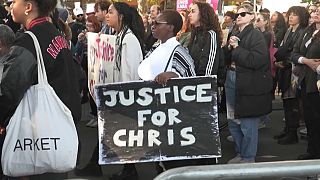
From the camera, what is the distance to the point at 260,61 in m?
6.16

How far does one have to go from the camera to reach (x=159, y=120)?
468 cm

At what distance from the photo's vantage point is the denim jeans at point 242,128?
253 inches

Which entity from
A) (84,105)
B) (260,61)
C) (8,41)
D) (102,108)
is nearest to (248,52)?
(260,61)

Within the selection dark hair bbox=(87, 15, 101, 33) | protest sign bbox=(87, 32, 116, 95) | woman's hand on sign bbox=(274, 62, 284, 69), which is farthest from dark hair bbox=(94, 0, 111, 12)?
woman's hand on sign bbox=(274, 62, 284, 69)

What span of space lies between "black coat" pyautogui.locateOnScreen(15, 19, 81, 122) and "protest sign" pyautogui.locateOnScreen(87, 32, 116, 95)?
205 centimetres

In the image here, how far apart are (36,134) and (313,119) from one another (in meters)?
4.42

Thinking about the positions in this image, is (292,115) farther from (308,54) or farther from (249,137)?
(249,137)

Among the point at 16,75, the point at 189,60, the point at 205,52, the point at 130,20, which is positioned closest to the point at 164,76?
the point at 189,60

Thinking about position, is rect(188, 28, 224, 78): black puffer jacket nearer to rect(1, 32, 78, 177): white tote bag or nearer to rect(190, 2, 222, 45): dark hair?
rect(190, 2, 222, 45): dark hair

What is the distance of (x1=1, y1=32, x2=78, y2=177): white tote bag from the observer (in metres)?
3.29

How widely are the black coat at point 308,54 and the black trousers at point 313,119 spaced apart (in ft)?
0.40

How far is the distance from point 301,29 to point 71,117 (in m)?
5.24

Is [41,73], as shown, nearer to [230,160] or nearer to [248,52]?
[248,52]

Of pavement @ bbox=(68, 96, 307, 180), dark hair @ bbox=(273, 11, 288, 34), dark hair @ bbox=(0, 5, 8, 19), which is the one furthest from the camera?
dark hair @ bbox=(273, 11, 288, 34)
